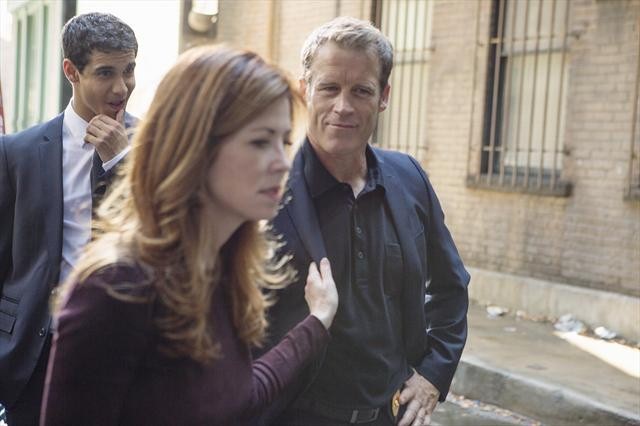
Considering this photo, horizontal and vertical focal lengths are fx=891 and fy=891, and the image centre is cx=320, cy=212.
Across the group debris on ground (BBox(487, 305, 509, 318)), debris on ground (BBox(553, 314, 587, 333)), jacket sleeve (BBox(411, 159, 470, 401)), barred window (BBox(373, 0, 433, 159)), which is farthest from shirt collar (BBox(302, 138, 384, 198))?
barred window (BBox(373, 0, 433, 159))

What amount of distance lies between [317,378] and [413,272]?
0.45 metres

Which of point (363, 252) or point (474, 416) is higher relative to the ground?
point (363, 252)

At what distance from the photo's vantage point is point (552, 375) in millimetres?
6727

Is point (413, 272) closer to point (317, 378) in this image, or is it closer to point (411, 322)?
point (411, 322)

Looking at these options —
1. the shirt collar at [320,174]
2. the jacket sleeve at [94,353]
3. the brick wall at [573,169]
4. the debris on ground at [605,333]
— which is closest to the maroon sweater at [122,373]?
the jacket sleeve at [94,353]

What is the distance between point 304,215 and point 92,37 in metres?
1.17

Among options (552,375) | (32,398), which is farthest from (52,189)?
(552,375)

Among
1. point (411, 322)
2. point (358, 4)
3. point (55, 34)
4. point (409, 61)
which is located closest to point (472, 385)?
point (411, 322)

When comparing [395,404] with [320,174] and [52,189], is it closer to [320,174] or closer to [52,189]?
[320,174]

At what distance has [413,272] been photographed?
8.98ft

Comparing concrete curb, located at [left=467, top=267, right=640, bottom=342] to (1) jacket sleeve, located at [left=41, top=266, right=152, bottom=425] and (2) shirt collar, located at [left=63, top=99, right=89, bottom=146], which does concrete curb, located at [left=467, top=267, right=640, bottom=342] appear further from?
(1) jacket sleeve, located at [left=41, top=266, right=152, bottom=425]

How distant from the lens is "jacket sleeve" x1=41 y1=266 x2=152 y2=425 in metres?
1.62

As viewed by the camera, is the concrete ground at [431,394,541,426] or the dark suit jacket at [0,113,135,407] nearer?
the dark suit jacket at [0,113,135,407]

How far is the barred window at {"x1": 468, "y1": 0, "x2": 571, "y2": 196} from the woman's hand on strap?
23.2 ft
